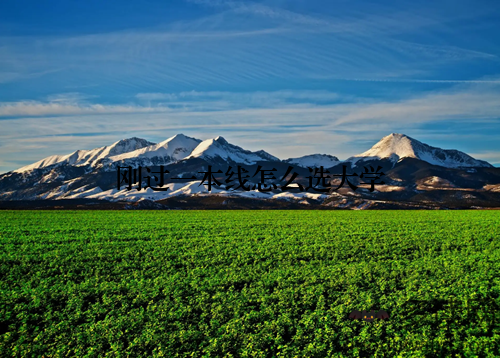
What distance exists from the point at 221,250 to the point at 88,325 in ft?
43.1

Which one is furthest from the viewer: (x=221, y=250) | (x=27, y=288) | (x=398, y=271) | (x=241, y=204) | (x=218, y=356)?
(x=241, y=204)

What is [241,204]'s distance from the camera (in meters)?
140

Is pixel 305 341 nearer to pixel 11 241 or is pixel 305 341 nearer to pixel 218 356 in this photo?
pixel 218 356

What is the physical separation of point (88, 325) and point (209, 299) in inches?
176

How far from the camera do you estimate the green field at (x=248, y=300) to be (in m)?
12.5

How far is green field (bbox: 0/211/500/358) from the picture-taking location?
1255 cm

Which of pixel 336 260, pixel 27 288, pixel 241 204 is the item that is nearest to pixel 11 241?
pixel 27 288

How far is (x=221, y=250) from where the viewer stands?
2647cm

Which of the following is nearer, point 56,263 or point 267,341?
point 267,341

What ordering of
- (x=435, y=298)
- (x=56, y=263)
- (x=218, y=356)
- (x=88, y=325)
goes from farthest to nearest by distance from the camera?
(x=56, y=263) < (x=435, y=298) < (x=88, y=325) < (x=218, y=356)

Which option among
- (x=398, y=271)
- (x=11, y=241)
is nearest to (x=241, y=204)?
(x=11, y=241)

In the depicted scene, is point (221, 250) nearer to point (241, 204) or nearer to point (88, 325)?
point (88, 325)

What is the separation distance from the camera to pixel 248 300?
15.8m

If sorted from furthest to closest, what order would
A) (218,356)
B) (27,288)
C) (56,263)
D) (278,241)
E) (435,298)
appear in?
1. (278,241)
2. (56,263)
3. (27,288)
4. (435,298)
5. (218,356)
